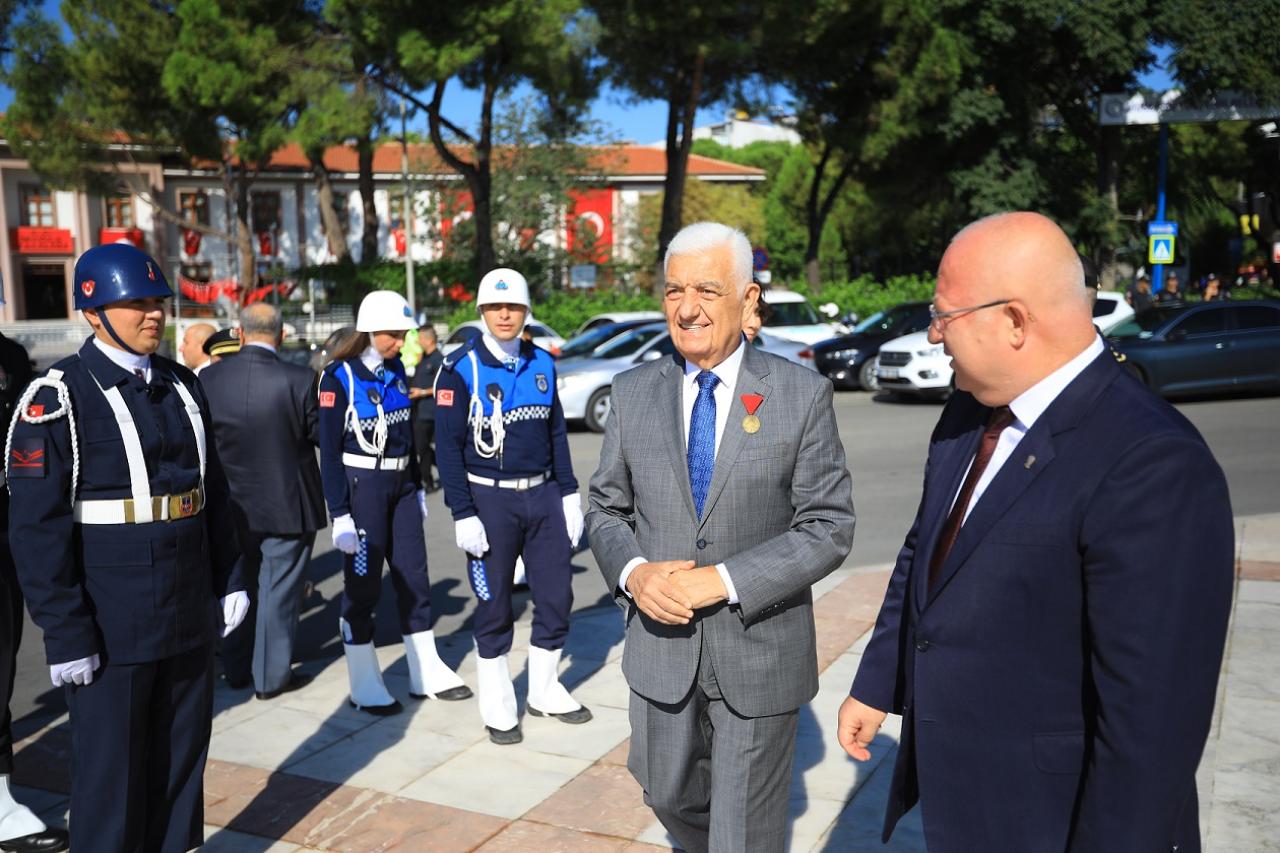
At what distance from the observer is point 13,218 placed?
50.1m

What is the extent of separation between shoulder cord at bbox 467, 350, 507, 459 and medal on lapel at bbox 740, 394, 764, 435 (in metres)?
2.10

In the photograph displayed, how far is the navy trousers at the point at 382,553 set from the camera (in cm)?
552

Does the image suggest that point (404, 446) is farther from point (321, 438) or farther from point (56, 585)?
point (56, 585)

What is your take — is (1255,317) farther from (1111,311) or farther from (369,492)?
(369,492)

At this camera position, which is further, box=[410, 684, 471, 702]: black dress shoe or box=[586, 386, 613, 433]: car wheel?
box=[586, 386, 613, 433]: car wheel

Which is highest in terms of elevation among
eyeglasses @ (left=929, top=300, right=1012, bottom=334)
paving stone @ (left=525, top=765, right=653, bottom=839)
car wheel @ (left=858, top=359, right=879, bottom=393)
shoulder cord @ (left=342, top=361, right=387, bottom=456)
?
eyeglasses @ (left=929, top=300, right=1012, bottom=334)

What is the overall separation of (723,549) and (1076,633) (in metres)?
1.15

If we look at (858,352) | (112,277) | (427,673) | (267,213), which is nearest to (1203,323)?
(858,352)

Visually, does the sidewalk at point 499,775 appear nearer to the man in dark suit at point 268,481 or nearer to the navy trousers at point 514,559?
the man in dark suit at point 268,481

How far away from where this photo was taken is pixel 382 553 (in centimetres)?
556

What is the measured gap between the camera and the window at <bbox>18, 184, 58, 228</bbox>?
166 ft

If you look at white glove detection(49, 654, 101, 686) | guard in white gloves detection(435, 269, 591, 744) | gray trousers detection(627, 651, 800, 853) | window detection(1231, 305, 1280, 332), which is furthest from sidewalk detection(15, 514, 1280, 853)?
window detection(1231, 305, 1280, 332)

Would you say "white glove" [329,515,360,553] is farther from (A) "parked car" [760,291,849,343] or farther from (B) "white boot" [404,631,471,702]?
(A) "parked car" [760,291,849,343]

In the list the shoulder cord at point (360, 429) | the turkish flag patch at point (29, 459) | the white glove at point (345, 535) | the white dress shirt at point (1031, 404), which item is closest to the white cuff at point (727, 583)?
the white dress shirt at point (1031, 404)
